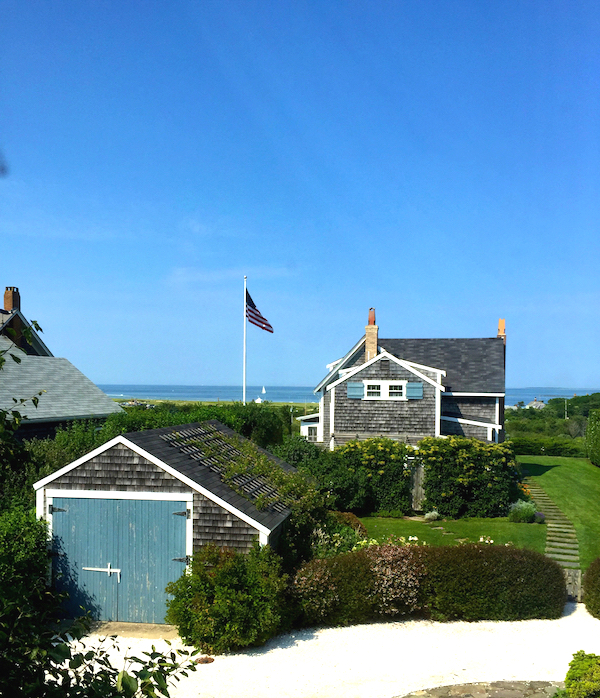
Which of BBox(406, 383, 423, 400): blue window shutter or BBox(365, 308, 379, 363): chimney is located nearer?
BBox(406, 383, 423, 400): blue window shutter

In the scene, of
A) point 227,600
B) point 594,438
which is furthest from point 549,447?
point 227,600

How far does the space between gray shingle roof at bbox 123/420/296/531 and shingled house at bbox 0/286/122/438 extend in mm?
7835

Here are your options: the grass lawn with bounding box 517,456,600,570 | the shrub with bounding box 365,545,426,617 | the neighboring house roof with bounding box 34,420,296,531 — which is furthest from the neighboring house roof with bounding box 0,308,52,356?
the grass lawn with bounding box 517,456,600,570

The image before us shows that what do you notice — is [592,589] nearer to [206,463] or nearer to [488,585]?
[488,585]

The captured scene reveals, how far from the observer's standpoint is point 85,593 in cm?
1251

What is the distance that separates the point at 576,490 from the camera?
1126 inches

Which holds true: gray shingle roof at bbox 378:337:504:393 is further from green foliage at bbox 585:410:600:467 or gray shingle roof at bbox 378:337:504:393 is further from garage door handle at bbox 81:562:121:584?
garage door handle at bbox 81:562:121:584

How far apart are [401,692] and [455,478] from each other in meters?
13.5

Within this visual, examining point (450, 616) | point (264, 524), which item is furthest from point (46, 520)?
point (450, 616)

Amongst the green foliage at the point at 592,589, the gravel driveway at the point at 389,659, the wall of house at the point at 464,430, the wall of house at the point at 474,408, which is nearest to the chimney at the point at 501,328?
the wall of house at the point at 474,408

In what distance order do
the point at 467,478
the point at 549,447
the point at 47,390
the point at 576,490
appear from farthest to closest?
the point at 549,447, the point at 576,490, the point at 467,478, the point at 47,390

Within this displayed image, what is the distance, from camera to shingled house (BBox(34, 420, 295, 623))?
39.8 ft

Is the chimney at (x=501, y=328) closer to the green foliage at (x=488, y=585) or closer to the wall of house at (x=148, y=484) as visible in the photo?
the green foliage at (x=488, y=585)

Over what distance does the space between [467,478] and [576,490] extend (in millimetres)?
9936
